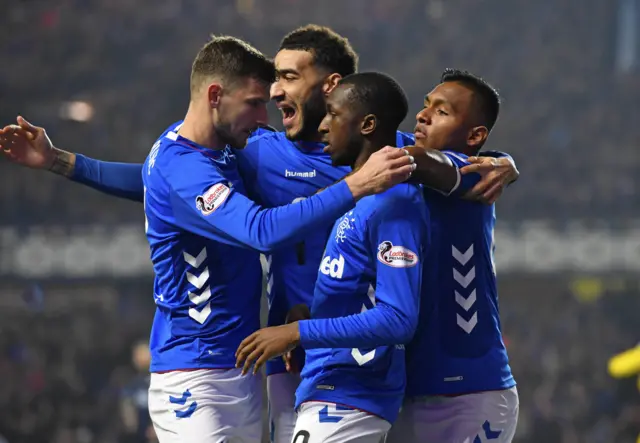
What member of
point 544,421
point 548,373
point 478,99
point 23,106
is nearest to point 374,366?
point 478,99

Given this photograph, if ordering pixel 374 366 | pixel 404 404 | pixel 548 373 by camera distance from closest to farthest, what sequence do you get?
1. pixel 374 366
2. pixel 404 404
3. pixel 548 373

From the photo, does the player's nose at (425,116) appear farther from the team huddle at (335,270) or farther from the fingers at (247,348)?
the fingers at (247,348)

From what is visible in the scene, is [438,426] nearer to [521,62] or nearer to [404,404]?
[404,404]

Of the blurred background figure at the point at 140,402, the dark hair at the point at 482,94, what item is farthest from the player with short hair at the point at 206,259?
the blurred background figure at the point at 140,402

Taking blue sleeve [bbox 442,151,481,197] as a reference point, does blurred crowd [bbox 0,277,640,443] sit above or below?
below

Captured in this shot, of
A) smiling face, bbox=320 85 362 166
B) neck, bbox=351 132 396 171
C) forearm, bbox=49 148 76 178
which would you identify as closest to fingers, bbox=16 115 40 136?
forearm, bbox=49 148 76 178

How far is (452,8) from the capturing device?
16.9 meters

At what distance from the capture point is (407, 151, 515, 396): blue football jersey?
3154 mm

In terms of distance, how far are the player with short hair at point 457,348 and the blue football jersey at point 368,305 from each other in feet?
0.49

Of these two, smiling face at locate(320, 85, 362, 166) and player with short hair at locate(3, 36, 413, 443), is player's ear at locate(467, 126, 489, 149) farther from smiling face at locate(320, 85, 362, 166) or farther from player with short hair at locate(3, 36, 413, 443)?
player with short hair at locate(3, 36, 413, 443)

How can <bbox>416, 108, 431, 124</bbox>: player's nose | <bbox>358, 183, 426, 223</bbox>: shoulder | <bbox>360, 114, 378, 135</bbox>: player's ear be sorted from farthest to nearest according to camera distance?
<bbox>416, 108, 431, 124</bbox>: player's nose → <bbox>360, 114, 378, 135</bbox>: player's ear → <bbox>358, 183, 426, 223</bbox>: shoulder

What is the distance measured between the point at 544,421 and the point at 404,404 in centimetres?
926

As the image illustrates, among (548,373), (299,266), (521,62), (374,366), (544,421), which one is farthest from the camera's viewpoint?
(521,62)

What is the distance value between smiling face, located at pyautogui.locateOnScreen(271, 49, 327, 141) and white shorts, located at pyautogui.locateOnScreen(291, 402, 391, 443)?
1.21 m
